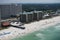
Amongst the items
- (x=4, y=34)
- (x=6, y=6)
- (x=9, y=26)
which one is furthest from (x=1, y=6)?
(x=4, y=34)

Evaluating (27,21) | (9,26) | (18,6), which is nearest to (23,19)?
(27,21)

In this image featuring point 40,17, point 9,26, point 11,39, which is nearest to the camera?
point 11,39

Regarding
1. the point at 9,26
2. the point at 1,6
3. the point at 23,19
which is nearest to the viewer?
the point at 9,26

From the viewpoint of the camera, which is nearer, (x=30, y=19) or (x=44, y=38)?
(x=44, y=38)

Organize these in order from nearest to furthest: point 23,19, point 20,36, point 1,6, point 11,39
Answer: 1. point 11,39
2. point 20,36
3. point 23,19
4. point 1,6

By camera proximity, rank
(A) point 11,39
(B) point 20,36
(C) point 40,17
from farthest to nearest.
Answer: (C) point 40,17 → (B) point 20,36 → (A) point 11,39

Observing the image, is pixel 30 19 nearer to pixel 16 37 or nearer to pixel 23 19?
pixel 23 19

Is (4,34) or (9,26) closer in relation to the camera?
(4,34)

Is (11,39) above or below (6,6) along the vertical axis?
below

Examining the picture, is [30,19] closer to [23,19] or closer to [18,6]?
[23,19]
